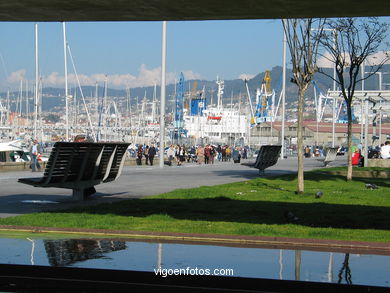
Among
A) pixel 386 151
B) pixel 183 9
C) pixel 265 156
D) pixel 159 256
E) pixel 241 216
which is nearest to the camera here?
pixel 159 256

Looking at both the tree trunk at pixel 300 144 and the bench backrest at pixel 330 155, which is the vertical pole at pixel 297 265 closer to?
the tree trunk at pixel 300 144

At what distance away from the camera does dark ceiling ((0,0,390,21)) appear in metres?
8.77

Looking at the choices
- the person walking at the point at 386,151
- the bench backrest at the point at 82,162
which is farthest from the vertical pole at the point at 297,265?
the person walking at the point at 386,151

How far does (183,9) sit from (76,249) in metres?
3.05

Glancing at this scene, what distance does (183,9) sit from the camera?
361 inches

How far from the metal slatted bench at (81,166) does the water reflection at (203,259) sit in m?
4.99

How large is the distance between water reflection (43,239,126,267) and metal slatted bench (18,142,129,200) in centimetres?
510

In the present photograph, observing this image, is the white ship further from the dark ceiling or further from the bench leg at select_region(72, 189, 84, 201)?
the dark ceiling

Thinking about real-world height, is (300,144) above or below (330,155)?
above

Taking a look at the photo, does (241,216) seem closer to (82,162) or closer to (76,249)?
(76,249)

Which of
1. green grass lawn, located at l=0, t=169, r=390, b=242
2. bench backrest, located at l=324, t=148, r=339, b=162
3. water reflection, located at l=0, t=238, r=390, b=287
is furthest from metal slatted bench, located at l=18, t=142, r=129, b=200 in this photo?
bench backrest, located at l=324, t=148, r=339, b=162

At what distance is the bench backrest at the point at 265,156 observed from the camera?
2974 cm

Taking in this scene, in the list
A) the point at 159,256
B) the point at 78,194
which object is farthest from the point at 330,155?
the point at 159,256

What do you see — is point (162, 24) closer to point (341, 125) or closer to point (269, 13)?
point (269, 13)
